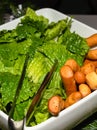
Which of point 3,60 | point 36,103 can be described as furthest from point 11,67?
point 36,103

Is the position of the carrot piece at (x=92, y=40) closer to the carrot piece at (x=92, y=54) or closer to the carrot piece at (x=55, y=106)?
the carrot piece at (x=92, y=54)

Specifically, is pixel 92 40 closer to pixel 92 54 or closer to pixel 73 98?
pixel 92 54

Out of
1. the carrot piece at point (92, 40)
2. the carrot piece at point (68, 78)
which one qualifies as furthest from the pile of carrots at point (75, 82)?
the carrot piece at point (92, 40)

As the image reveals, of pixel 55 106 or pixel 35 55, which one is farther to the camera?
pixel 35 55

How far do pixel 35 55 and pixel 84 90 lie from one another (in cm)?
14

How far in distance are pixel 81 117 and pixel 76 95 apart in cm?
4

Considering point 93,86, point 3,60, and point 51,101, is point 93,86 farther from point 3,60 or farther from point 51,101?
point 3,60

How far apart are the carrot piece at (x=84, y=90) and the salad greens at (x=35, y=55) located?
0.15 ft

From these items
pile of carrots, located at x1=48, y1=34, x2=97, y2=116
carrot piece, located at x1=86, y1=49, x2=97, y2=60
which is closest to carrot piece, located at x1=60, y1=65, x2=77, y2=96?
pile of carrots, located at x1=48, y1=34, x2=97, y2=116

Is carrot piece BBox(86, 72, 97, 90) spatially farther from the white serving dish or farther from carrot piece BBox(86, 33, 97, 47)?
carrot piece BBox(86, 33, 97, 47)

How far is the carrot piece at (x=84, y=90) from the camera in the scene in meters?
0.67

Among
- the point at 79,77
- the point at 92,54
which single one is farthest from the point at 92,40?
the point at 79,77

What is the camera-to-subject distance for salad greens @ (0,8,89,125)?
69 centimetres

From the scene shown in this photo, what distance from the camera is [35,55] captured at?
77 cm
